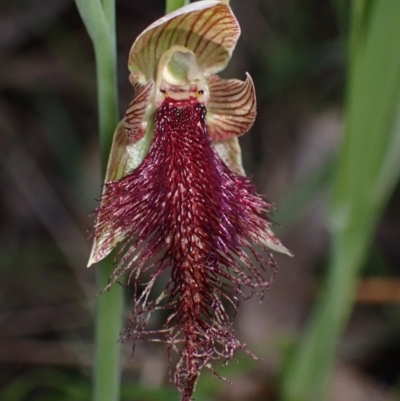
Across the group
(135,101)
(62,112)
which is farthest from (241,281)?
(62,112)

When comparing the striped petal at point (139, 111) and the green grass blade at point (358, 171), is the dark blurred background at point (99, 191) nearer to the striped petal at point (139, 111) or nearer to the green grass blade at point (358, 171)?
the green grass blade at point (358, 171)

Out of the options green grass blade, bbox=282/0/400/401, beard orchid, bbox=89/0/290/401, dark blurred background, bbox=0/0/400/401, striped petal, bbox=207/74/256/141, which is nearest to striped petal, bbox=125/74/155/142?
beard orchid, bbox=89/0/290/401

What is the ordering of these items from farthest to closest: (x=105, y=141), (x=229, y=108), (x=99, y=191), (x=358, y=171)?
(x=99, y=191) < (x=358, y=171) < (x=229, y=108) < (x=105, y=141)

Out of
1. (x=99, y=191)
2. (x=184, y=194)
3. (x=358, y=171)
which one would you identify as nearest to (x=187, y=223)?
(x=184, y=194)

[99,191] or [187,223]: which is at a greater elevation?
[187,223]

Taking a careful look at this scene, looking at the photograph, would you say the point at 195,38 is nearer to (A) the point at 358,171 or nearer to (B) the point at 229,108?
(B) the point at 229,108

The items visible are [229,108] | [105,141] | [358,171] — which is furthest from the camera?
[358,171]

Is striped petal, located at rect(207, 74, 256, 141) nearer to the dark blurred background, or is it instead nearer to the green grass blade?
the green grass blade

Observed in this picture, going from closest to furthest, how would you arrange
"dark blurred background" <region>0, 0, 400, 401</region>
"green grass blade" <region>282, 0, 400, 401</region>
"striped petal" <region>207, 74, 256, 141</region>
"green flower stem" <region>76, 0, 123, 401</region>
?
"green flower stem" <region>76, 0, 123, 401</region> < "striped petal" <region>207, 74, 256, 141</region> < "green grass blade" <region>282, 0, 400, 401</region> < "dark blurred background" <region>0, 0, 400, 401</region>
